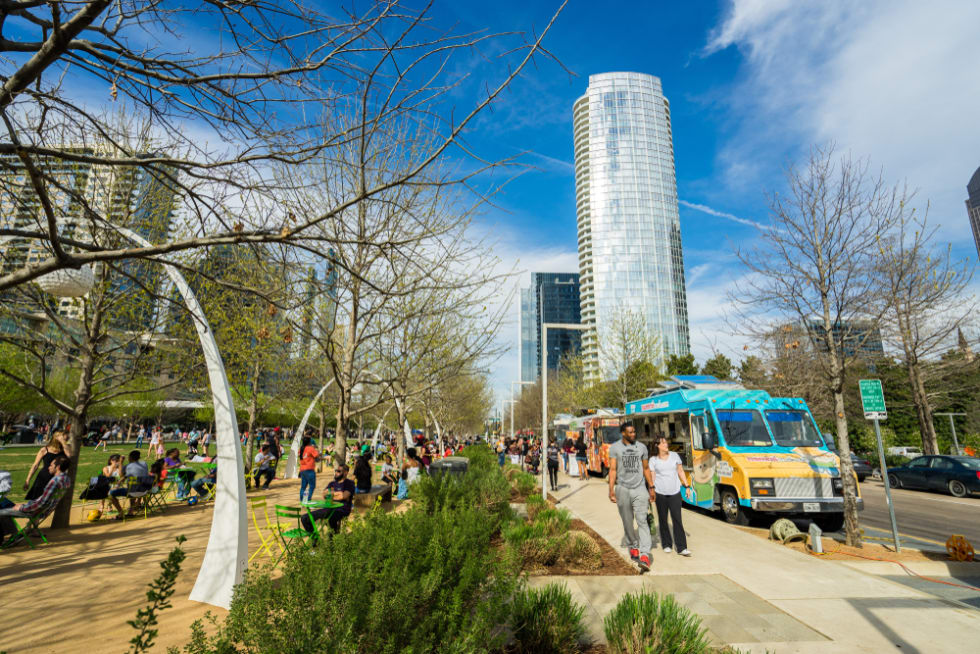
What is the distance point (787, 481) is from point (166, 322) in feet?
47.2

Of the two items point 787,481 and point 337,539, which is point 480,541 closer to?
point 337,539

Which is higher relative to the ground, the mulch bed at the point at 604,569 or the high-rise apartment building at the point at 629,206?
the high-rise apartment building at the point at 629,206

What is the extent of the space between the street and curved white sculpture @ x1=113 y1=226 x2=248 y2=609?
40.4 ft

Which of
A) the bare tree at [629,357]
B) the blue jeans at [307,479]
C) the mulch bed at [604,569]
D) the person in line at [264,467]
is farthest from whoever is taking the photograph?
the bare tree at [629,357]

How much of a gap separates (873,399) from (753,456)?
2.84m

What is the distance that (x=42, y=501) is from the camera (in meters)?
8.04

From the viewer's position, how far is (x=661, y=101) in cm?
12400

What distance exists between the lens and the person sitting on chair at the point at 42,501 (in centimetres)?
768

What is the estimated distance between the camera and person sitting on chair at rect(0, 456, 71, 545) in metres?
A: 7.68

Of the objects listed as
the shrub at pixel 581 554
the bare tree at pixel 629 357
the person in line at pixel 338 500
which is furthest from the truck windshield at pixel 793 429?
the bare tree at pixel 629 357

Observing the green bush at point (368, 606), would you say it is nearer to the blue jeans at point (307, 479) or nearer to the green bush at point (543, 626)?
the green bush at point (543, 626)

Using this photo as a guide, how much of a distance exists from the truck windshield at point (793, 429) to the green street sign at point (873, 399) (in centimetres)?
288

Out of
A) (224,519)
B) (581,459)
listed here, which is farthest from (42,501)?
(581,459)

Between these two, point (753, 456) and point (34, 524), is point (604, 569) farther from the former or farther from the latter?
point (34, 524)
